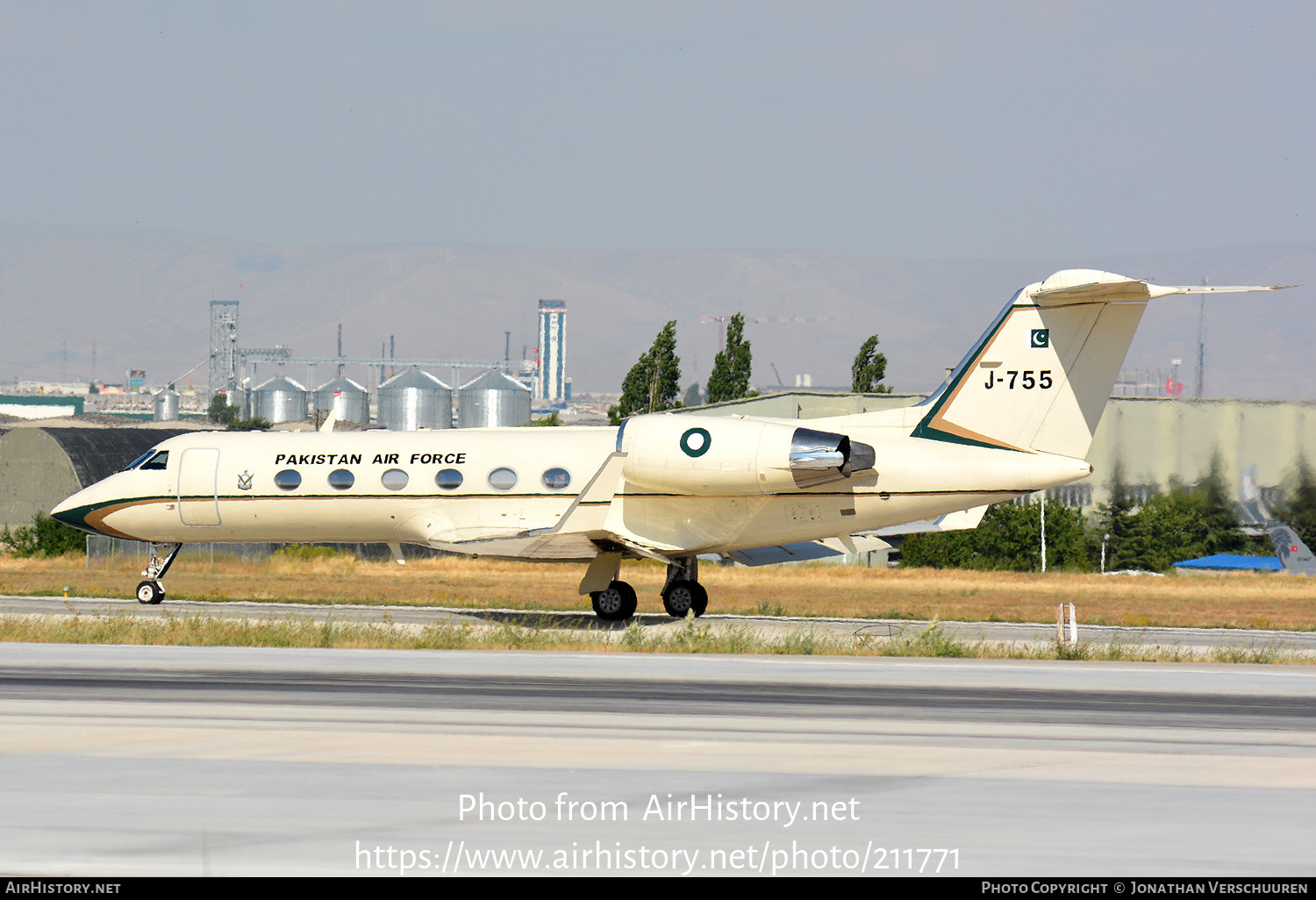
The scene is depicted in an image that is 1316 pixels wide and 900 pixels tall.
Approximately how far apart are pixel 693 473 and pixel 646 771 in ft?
42.1

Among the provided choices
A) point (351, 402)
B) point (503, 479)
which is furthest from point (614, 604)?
point (351, 402)

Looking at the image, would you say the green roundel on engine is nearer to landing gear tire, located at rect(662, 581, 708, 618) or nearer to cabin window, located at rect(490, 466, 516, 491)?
landing gear tire, located at rect(662, 581, 708, 618)

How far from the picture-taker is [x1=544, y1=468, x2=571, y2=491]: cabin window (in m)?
23.8

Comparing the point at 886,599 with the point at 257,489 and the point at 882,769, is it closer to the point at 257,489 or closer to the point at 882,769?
the point at 257,489

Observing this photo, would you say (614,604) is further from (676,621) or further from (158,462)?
(158,462)

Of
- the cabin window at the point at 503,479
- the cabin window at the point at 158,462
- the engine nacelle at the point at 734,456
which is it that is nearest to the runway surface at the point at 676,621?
the cabin window at the point at 503,479

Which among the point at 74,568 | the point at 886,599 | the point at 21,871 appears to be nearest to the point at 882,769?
the point at 21,871

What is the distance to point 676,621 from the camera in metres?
24.4

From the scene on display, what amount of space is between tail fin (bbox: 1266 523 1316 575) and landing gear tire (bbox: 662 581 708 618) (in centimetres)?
2909

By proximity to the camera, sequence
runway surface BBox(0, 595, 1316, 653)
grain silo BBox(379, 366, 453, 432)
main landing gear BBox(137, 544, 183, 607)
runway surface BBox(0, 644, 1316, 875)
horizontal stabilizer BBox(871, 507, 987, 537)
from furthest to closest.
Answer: grain silo BBox(379, 366, 453, 432)
main landing gear BBox(137, 544, 183, 607)
horizontal stabilizer BBox(871, 507, 987, 537)
runway surface BBox(0, 595, 1316, 653)
runway surface BBox(0, 644, 1316, 875)

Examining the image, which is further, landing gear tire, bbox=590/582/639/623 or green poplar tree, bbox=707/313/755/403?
green poplar tree, bbox=707/313/755/403

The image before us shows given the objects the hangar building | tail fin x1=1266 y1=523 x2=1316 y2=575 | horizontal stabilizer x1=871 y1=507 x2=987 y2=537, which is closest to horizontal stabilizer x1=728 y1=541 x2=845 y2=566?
horizontal stabilizer x1=871 y1=507 x2=987 y2=537

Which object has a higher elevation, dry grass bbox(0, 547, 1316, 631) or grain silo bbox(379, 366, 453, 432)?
grain silo bbox(379, 366, 453, 432)
